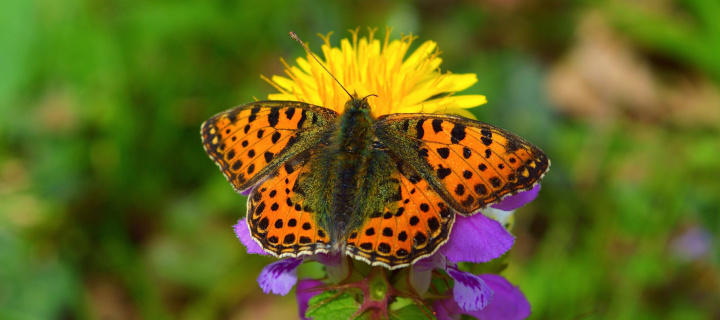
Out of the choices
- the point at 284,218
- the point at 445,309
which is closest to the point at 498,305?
the point at 445,309

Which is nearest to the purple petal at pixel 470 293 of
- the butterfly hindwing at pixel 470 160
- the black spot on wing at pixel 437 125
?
the butterfly hindwing at pixel 470 160

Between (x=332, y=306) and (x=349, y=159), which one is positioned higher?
(x=349, y=159)

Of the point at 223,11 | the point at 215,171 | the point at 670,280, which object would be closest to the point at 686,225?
the point at 670,280

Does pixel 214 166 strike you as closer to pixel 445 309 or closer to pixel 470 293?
pixel 445 309

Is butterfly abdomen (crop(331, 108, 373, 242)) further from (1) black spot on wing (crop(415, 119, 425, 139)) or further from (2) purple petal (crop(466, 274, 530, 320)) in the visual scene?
(2) purple petal (crop(466, 274, 530, 320))

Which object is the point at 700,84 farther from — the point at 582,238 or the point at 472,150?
the point at 472,150

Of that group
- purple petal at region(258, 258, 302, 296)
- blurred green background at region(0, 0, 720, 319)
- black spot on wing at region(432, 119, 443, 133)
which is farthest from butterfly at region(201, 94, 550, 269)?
blurred green background at region(0, 0, 720, 319)
